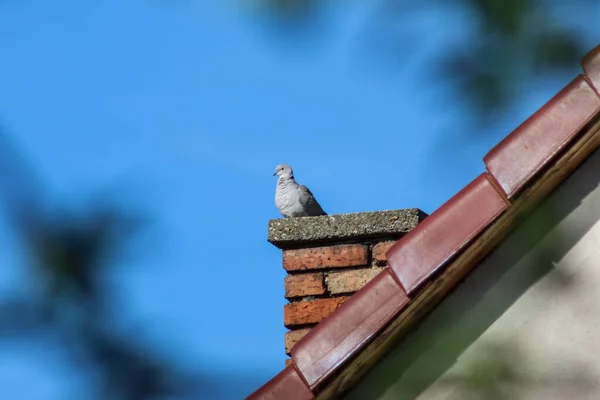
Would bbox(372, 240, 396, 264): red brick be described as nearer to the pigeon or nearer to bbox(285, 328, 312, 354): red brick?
bbox(285, 328, 312, 354): red brick

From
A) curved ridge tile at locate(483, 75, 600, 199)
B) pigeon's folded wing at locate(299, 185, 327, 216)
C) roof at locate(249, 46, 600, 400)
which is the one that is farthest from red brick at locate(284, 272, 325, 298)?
pigeon's folded wing at locate(299, 185, 327, 216)

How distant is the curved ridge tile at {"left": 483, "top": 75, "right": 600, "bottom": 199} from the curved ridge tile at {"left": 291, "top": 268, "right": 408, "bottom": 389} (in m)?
0.43

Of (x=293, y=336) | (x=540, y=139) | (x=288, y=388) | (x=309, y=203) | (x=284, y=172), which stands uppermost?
(x=284, y=172)

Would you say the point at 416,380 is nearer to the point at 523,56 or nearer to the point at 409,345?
the point at 409,345

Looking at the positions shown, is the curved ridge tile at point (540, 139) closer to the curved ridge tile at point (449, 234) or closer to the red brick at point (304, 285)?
the curved ridge tile at point (449, 234)

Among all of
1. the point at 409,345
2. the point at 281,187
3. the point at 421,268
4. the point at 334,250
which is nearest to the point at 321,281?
the point at 334,250

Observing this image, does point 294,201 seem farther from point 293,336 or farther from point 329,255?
point 293,336

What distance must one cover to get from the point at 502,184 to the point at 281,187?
393 centimetres

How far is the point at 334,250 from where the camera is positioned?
4000 millimetres

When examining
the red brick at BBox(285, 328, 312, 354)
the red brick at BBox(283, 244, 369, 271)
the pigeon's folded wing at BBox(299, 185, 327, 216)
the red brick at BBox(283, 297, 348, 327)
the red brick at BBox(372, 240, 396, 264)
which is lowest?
the red brick at BBox(285, 328, 312, 354)

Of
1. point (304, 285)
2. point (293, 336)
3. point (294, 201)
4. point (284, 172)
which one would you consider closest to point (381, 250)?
point (304, 285)

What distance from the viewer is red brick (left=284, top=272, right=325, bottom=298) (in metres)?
3.94

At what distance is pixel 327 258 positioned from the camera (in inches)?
157

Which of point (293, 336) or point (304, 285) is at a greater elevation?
point (304, 285)
